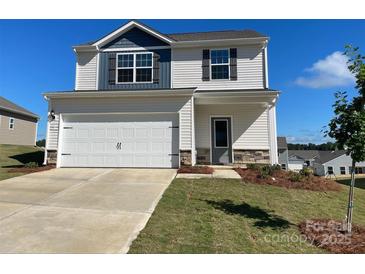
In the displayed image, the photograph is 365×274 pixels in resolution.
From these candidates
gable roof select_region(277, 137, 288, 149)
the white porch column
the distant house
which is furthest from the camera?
the distant house

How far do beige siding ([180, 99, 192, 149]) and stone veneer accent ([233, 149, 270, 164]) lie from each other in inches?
135

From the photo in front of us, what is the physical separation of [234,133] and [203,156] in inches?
81.0

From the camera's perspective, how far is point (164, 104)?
35.0 ft

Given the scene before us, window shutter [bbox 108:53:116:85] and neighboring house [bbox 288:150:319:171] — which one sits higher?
window shutter [bbox 108:53:116:85]

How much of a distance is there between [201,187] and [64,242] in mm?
4273

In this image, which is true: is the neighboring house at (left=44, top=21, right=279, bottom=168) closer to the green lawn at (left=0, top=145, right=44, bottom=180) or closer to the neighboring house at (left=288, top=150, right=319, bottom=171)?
the green lawn at (left=0, top=145, right=44, bottom=180)

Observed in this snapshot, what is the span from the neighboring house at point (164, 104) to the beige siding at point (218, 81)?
2.1 inches

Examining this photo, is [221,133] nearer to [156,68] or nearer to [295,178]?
[156,68]

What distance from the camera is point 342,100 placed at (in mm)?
4715

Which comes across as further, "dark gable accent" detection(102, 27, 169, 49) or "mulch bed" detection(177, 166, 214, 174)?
"dark gable accent" detection(102, 27, 169, 49)

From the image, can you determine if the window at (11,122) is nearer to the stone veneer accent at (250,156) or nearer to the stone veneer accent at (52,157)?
the stone veneer accent at (52,157)

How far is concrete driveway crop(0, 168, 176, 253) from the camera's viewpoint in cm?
366

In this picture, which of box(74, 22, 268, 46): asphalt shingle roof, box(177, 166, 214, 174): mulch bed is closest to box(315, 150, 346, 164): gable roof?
box(74, 22, 268, 46): asphalt shingle roof
